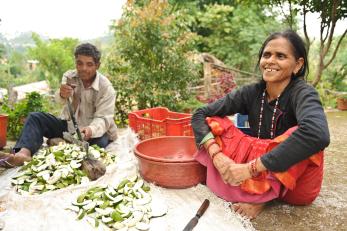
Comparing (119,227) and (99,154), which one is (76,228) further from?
(99,154)

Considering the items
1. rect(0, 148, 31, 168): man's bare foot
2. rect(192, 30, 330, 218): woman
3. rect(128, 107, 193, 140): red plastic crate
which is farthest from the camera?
rect(128, 107, 193, 140): red plastic crate

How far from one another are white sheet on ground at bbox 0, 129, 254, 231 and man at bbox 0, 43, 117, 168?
0.58 m

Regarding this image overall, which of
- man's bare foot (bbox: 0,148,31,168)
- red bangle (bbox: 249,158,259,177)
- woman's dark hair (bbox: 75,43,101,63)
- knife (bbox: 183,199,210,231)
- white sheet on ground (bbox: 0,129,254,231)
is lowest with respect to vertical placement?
Result: white sheet on ground (bbox: 0,129,254,231)

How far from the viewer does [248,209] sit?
2.03m

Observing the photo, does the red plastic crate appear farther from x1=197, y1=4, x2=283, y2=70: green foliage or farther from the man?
x1=197, y1=4, x2=283, y2=70: green foliage

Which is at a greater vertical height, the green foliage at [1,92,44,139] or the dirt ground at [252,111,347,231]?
the green foliage at [1,92,44,139]

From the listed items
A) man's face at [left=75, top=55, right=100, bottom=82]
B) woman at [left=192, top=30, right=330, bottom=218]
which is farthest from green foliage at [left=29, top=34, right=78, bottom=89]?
woman at [left=192, top=30, right=330, bottom=218]

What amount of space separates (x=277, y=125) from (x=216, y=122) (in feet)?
1.31

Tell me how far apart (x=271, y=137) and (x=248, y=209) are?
50 cm

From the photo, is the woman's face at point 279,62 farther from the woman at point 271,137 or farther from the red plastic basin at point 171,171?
the red plastic basin at point 171,171

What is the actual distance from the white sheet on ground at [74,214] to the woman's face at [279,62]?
88 cm

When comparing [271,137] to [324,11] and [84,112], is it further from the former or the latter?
[324,11]

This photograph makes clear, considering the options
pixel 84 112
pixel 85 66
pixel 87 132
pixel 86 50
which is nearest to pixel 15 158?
pixel 87 132

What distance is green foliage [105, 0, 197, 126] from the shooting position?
4.49 metres
